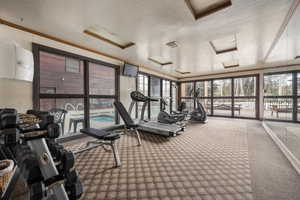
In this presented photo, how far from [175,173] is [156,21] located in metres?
2.62

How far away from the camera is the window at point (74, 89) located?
2.95 metres

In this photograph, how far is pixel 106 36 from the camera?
3141mm

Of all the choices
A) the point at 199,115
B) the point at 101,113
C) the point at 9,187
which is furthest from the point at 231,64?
the point at 9,187

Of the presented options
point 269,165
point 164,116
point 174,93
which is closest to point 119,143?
point 164,116

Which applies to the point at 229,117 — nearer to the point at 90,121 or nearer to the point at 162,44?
the point at 162,44

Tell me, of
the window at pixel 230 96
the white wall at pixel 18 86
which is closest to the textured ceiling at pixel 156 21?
the white wall at pixel 18 86

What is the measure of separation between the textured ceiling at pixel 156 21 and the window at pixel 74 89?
0.62 m

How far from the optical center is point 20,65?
231 cm

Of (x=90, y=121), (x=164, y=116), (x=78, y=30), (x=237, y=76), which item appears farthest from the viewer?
(x=237, y=76)

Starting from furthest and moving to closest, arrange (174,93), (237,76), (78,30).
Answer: (174,93) < (237,76) < (78,30)

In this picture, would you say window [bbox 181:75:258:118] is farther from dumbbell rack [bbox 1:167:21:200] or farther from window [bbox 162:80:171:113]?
dumbbell rack [bbox 1:167:21:200]

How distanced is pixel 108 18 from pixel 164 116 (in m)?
3.63

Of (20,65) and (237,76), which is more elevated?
(237,76)

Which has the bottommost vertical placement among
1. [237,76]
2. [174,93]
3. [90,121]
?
[90,121]
